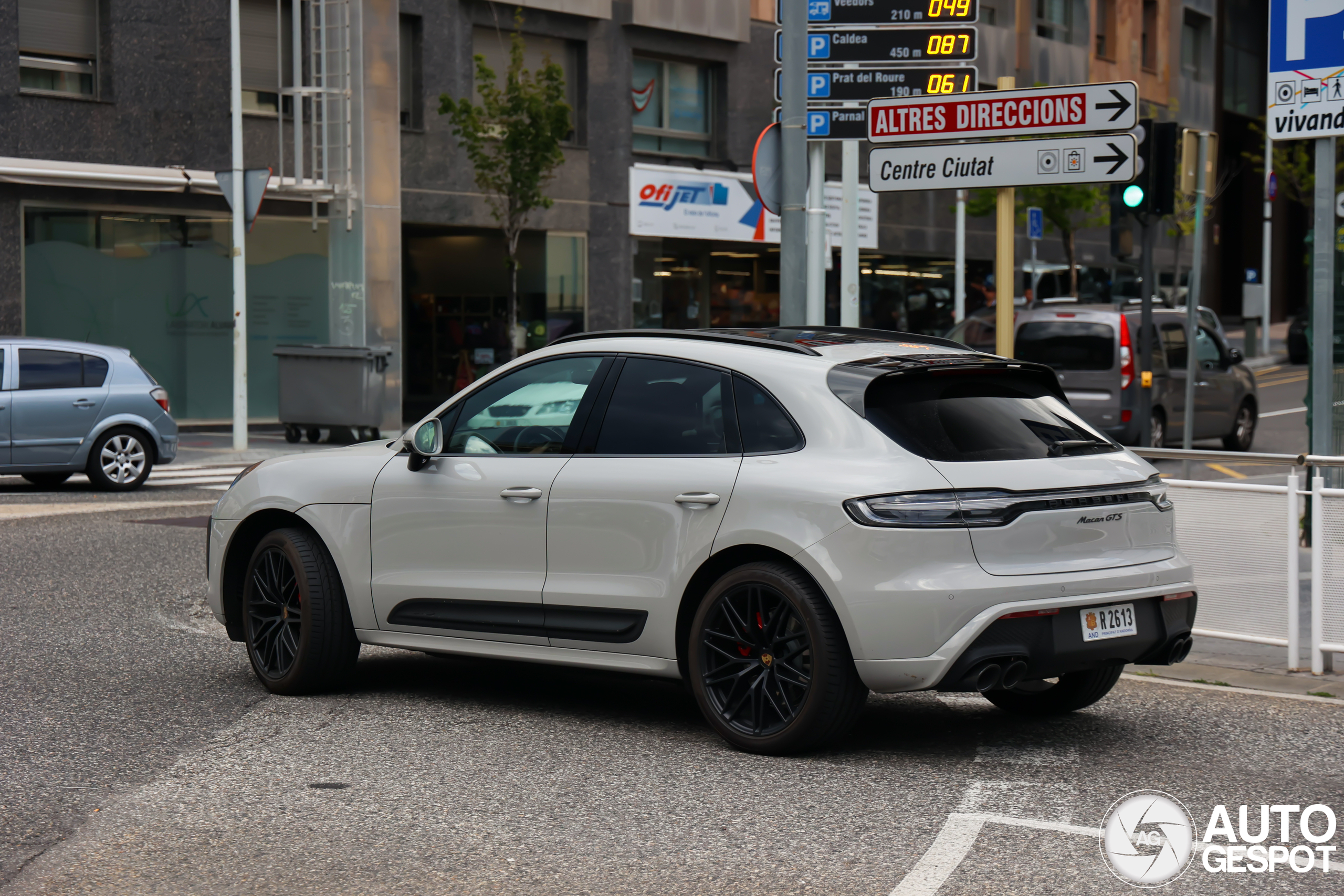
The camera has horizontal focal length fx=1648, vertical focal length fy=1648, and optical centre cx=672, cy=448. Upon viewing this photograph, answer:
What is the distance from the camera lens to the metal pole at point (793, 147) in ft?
36.8

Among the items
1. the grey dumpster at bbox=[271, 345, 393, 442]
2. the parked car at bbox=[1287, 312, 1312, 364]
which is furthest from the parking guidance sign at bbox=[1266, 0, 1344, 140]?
the parked car at bbox=[1287, 312, 1312, 364]

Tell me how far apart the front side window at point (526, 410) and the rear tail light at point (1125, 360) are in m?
12.7

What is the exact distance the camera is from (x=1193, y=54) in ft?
166

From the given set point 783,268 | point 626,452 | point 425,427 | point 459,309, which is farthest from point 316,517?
point 459,309

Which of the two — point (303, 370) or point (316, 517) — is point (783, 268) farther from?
point (303, 370)

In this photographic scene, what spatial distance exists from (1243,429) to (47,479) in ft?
47.8

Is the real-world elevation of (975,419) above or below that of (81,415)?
above

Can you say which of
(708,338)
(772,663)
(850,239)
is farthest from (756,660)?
(850,239)

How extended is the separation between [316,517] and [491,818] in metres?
2.33

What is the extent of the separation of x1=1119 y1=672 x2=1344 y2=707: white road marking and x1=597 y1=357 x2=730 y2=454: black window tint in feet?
8.93

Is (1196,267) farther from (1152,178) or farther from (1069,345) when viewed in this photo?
(1069,345)

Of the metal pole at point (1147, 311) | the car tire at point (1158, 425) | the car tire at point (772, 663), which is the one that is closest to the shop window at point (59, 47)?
the car tire at point (1158, 425)

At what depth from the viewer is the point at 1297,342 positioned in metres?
42.4

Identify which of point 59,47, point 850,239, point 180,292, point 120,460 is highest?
point 59,47
